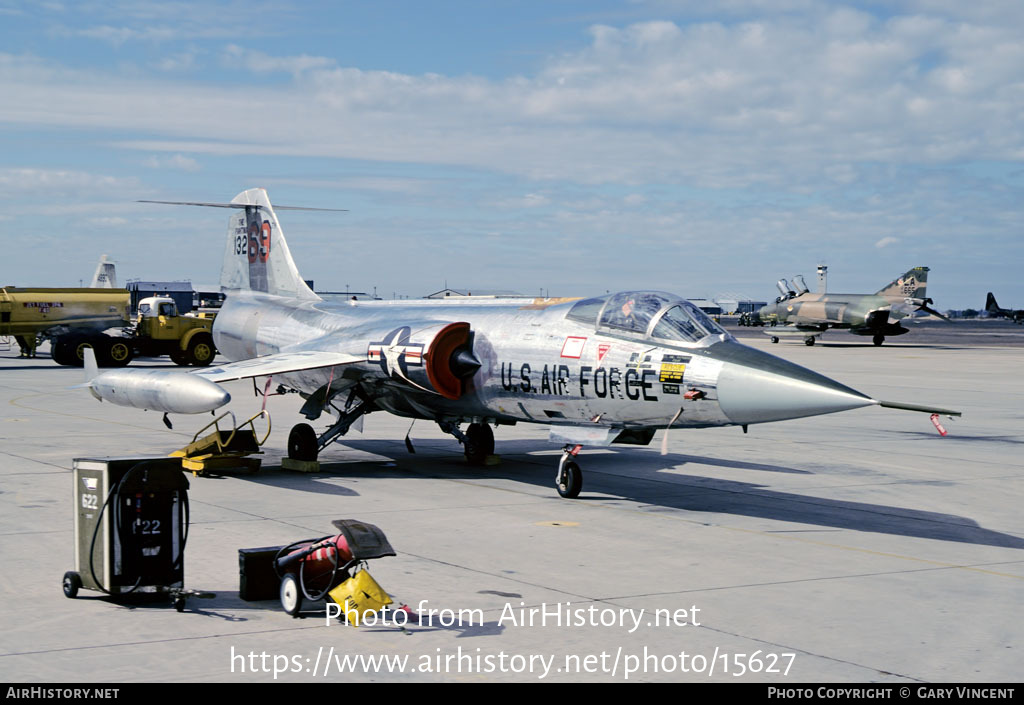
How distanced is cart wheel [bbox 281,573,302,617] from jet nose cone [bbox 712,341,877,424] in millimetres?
5611

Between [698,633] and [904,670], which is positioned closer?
[904,670]

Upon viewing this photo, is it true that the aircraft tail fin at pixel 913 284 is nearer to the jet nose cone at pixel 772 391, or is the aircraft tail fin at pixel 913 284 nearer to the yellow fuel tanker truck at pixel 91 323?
the yellow fuel tanker truck at pixel 91 323

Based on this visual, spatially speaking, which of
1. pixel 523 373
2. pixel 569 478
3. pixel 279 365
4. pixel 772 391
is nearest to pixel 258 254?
pixel 279 365

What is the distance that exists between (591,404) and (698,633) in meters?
5.87

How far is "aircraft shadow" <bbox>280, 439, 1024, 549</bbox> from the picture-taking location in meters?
12.4

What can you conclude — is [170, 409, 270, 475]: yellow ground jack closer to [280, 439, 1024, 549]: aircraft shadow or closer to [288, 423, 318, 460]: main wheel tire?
[288, 423, 318, 460]: main wheel tire

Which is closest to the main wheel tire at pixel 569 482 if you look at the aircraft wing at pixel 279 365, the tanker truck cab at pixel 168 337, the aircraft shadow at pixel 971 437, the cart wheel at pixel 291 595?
the aircraft wing at pixel 279 365

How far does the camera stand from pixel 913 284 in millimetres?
68500

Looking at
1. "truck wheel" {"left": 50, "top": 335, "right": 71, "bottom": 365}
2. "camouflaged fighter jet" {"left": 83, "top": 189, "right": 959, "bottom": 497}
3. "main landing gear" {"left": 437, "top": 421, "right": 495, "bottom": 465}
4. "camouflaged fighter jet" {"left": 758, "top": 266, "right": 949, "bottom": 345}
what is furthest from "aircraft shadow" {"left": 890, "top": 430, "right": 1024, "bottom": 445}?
"camouflaged fighter jet" {"left": 758, "top": 266, "right": 949, "bottom": 345}

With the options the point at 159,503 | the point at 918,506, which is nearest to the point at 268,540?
the point at 159,503

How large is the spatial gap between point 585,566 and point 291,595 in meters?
2.97

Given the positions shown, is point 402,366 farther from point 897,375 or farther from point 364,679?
point 897,375

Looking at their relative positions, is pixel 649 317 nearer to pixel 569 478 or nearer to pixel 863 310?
pixel 569 478
